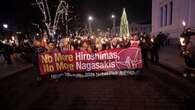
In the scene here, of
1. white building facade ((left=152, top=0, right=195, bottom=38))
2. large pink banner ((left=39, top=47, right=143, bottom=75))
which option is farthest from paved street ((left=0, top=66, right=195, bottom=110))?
white building facade ((left=152, top=0, right=195, bottom=38))

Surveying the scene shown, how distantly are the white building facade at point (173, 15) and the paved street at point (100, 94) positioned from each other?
A: 17214 mm

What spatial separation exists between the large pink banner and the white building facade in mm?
16248

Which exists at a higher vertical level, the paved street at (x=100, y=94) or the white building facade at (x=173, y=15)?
the white building facade at (x=173, y=15)

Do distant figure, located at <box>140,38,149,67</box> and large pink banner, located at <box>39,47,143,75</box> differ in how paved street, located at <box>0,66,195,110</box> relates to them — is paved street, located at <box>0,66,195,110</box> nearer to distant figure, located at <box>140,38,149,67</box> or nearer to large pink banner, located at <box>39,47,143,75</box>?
large pink banner, located at <box>39,47,143,75</box>

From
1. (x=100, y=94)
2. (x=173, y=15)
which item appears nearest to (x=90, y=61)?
(x=100, y=94)

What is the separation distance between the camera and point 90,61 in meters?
9.70

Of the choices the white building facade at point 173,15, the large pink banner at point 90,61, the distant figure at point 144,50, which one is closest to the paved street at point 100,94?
the large pink banner at point 90,61

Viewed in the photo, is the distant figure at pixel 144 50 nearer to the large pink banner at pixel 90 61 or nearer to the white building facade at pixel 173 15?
the large pink banner at pixel 90 61

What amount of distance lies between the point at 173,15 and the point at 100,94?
1002 inches

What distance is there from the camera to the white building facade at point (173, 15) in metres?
24.9

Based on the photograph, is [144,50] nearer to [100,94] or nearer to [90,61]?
[90,61]

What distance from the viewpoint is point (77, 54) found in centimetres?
973

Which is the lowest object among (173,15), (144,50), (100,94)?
(100,94)

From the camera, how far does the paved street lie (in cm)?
625
